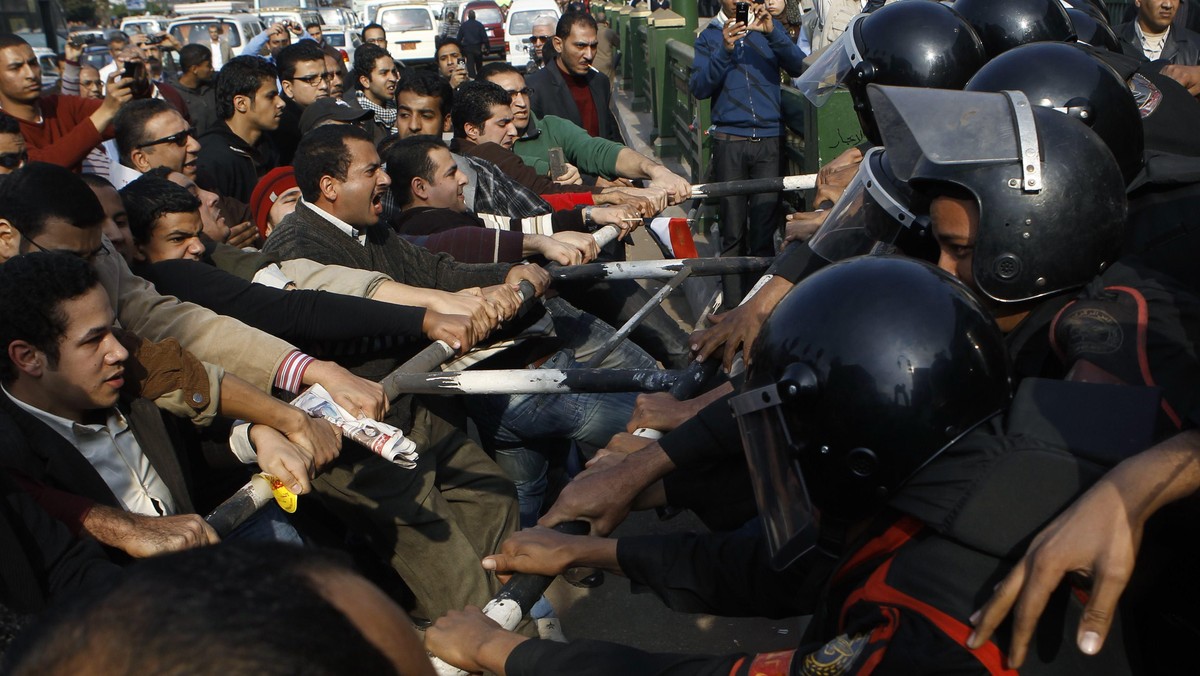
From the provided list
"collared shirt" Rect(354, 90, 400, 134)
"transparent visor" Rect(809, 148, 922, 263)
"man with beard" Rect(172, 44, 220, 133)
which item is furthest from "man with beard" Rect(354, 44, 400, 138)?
"transparent visor" Rect(809, 148, 922, 263)

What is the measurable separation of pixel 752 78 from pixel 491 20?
2128 cm

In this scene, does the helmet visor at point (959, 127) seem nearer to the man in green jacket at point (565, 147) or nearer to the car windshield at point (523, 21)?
the man in green jacket at point (565, 147)

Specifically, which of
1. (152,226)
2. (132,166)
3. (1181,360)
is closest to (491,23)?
(132,166)

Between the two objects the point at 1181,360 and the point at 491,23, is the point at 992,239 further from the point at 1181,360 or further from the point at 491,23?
the point at 491,23

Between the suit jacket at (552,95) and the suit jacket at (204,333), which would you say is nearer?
the suit jacket at (204,333)

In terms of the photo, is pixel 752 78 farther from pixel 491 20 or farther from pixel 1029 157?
pixel 491 20

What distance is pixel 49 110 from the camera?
614 cm

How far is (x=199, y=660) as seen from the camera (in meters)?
0.75

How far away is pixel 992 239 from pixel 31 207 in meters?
2.81

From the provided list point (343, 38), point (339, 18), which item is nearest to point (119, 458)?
point (343, 38)

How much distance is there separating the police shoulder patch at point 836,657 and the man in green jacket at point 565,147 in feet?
15.3

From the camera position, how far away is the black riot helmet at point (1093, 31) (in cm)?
487

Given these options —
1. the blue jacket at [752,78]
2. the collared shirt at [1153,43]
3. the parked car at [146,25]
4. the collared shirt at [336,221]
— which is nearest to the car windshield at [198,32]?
the parked car at [146,25]

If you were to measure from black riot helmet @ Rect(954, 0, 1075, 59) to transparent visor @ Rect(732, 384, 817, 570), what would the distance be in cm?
281
